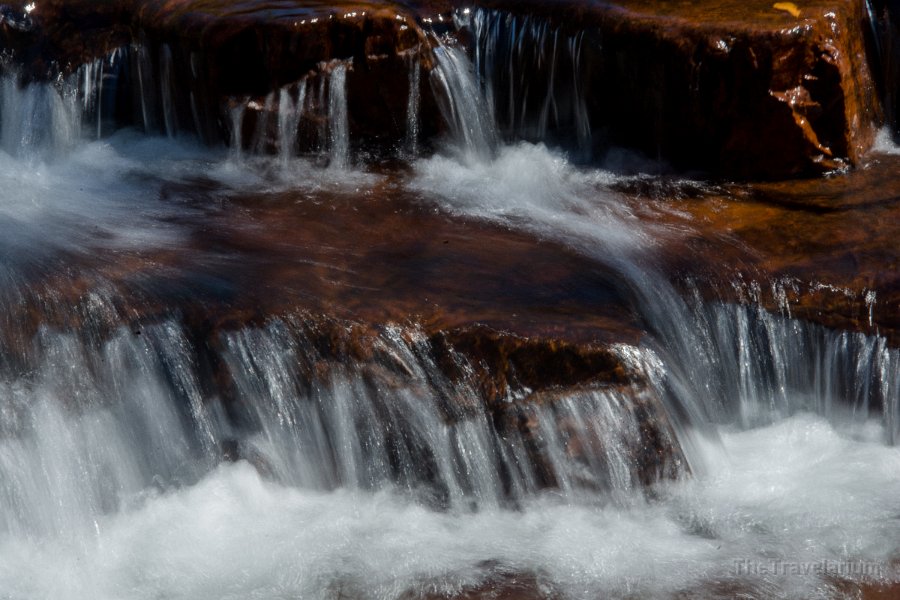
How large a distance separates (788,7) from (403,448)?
3322 millimetres

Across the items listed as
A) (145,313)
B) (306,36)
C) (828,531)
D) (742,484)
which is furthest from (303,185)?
(828,531)

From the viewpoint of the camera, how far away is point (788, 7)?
6082 mm

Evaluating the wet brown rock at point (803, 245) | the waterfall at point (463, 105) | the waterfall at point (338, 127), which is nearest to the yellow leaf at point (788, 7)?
the wet brown rock at point (803, 245)

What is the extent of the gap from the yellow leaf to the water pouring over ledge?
179 cm

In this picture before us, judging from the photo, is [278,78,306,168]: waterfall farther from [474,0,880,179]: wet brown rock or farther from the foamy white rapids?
the foamy white rapids

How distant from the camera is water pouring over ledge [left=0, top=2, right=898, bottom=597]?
13.6 ft

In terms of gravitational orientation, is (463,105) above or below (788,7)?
below

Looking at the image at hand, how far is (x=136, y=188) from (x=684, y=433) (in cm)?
345

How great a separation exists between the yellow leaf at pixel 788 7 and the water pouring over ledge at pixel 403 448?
1789mm

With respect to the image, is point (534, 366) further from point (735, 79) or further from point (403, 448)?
point (735, 79)

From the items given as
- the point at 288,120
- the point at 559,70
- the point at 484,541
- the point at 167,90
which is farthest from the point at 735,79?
the point at 167,90

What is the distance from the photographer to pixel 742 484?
4.52m

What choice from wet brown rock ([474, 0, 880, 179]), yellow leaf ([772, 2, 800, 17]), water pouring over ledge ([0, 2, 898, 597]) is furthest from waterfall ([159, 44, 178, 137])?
yellow leaf ([772, 2, 800, 17])

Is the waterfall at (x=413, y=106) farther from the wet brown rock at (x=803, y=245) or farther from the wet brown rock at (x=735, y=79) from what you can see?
the wet brown rock at (x=803, y=245)
